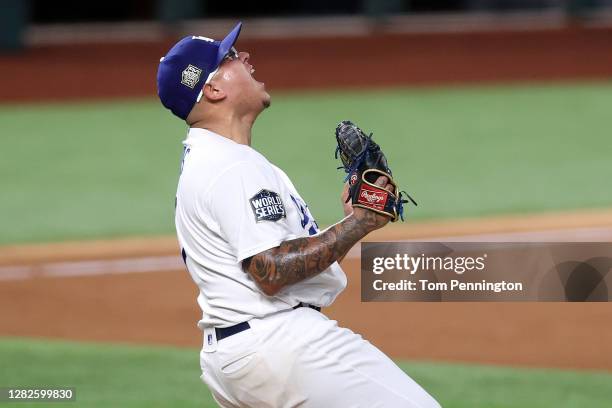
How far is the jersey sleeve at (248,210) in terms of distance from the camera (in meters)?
3.25

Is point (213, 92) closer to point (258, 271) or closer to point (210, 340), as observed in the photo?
point (258, 271)

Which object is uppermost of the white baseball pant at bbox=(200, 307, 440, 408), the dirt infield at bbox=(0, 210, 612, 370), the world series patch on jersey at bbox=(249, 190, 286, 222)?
the world series patch on jersey at bbox=(249, 190, 286, 222)

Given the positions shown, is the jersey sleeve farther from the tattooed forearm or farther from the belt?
the belt

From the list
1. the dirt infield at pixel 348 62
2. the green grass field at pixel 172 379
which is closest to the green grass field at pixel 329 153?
the dirt infield at pixel 348 62

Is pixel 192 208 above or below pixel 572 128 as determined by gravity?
above

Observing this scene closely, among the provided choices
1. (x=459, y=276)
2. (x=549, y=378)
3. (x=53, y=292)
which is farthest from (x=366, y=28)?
(x=459, y=276)

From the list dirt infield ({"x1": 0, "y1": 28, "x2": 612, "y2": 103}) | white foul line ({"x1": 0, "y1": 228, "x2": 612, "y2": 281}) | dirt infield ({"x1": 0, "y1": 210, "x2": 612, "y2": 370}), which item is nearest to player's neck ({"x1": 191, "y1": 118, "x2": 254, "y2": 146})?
dirt infield ({"x1": 0, "y1": 210, "x2": 612, "y2": 370})

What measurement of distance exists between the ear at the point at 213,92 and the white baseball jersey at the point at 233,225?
0.11m

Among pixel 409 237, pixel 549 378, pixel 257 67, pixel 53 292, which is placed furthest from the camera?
pixel 257 67

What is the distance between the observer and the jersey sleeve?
10.6ft

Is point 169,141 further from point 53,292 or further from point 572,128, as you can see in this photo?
point 53,292

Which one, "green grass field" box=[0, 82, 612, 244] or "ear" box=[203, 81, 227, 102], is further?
"green grass field" box=[0, 82, 612, 244]

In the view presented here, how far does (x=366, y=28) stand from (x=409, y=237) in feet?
47.5

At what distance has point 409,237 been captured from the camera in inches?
344
